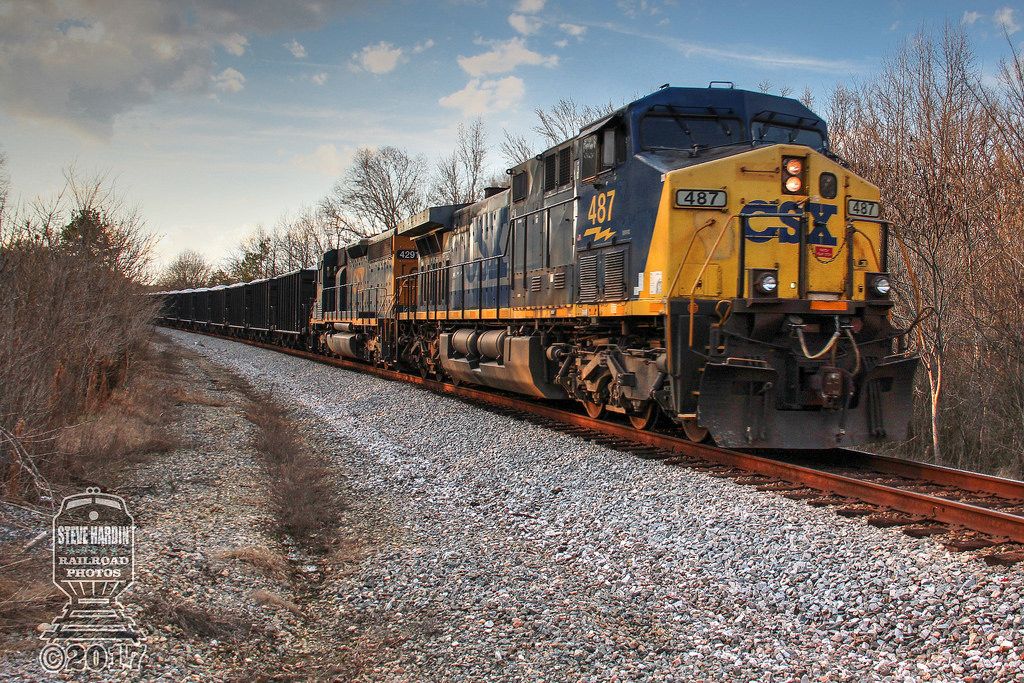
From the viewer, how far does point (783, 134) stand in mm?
8617

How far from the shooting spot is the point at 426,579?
5203 millimetres

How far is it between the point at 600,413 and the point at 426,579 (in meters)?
5.68

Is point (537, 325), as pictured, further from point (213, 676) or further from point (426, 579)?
point (213, 676)

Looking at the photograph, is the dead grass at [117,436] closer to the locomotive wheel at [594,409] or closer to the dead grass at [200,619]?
the dead grass at [200,619]

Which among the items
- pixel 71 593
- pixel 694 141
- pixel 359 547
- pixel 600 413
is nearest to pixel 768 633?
pixel 359 547

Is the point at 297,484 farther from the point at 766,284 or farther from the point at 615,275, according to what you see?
the point at 766,284

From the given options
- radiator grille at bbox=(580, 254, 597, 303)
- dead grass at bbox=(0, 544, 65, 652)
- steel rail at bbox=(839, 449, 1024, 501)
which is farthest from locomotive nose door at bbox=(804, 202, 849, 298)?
dead grass at bbox=(0, 544, 65, 652)

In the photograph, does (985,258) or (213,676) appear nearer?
(213,676)

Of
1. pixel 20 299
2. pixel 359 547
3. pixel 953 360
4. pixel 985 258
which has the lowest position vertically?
pixel 359 547

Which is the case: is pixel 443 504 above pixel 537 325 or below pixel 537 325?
below

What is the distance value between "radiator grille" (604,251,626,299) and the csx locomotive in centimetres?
2

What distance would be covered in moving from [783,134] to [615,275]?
2.39m

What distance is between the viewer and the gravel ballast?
149 inches

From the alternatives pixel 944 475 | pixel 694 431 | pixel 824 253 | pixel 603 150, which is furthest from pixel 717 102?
pixel 944 475
